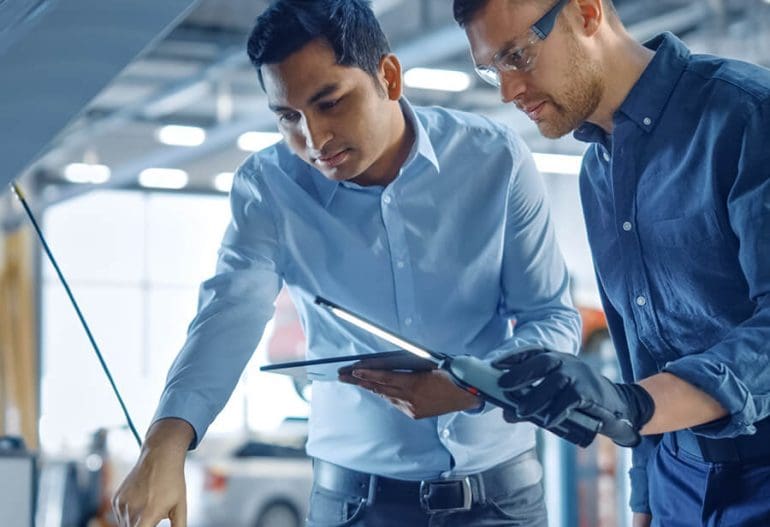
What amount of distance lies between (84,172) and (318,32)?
45.8ft

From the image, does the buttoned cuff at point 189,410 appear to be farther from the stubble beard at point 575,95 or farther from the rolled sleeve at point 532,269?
the stubble beard at point 575,95

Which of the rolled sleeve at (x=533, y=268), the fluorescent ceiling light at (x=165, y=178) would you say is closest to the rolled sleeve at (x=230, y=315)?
the rolled sleeve at (x=533, y=268)

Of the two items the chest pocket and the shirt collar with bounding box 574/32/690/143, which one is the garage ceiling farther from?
the chest pocket

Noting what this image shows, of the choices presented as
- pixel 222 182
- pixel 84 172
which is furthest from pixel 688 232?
pixel 222 182

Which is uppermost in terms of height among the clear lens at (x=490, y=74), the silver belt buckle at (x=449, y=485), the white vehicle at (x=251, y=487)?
the clear lens at (x=490, y=74)

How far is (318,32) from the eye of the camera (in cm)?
205

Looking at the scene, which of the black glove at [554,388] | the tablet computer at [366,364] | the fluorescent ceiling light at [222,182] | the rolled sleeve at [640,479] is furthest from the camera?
the fluorescent ceiling light at [222,182]

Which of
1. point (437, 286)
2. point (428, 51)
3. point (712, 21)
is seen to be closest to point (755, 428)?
point (437, 286)

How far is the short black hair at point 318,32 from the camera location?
2.05 metres

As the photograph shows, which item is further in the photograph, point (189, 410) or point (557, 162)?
point (557, 162)

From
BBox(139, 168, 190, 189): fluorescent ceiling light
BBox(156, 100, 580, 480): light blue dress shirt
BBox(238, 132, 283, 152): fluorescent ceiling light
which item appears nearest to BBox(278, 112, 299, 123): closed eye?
BBox(156, 100, 580, 480): light blue dress shirt

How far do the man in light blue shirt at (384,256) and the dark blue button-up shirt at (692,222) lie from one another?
0.26 meters

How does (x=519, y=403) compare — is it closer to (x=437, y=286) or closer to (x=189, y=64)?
(x=437, y=286)

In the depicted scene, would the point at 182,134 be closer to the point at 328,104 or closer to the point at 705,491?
the point at 328,104
